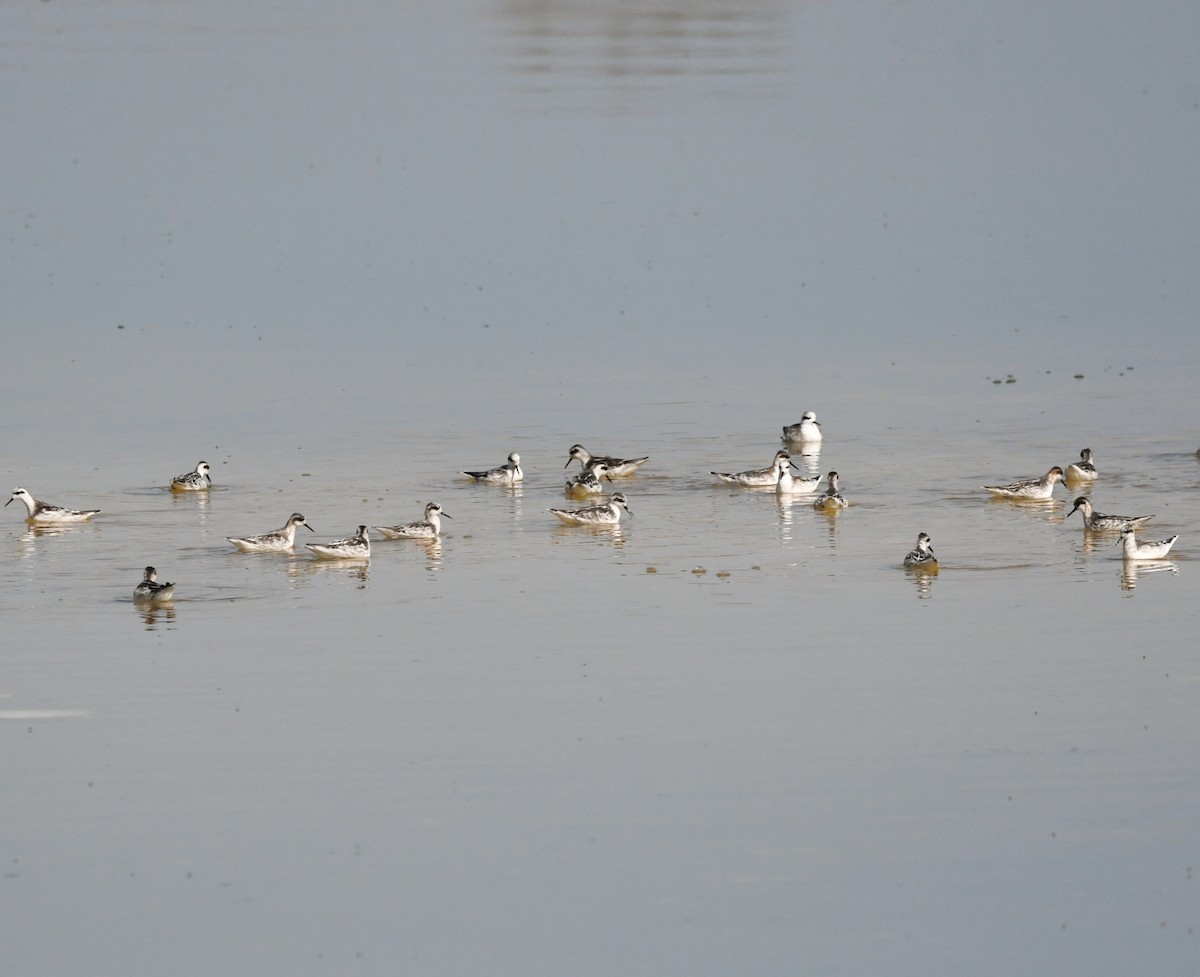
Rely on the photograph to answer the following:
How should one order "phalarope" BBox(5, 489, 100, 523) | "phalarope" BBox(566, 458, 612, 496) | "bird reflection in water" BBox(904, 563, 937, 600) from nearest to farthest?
"bird reflection in water" BBox(904, 563, 937, 600) < "phalarope" BBox(5, 489, 100, 523) < "phalarope" BBox(566, 458, 612, 496)

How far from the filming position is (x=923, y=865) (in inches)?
525

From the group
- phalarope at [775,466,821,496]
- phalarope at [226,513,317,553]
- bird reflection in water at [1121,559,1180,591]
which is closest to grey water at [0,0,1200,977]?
bird reflection in water at [1121,559,1180,591]

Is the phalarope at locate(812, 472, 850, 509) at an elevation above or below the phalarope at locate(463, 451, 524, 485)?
below

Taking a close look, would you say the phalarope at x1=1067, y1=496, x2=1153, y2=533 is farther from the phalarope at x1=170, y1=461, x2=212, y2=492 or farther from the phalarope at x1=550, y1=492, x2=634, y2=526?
the phalarope at x1=170, y1=461, x2=212, y2=492

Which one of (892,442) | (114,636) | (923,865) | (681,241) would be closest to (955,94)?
(681,241)

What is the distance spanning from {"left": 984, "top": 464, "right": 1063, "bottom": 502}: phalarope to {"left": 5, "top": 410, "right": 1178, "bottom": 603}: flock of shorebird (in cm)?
1

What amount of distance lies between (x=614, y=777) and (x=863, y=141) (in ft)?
135

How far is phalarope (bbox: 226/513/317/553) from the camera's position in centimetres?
2275

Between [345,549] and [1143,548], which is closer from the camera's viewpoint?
[1143,548]

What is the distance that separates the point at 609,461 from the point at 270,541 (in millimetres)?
5167

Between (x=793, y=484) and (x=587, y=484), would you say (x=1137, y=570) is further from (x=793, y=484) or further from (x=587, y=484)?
(x=587, y=484)

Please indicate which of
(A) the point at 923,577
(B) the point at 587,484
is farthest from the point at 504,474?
(A) the point at 923,577

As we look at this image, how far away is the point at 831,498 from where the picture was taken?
81.4 feet

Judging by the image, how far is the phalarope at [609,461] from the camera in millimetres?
26438
